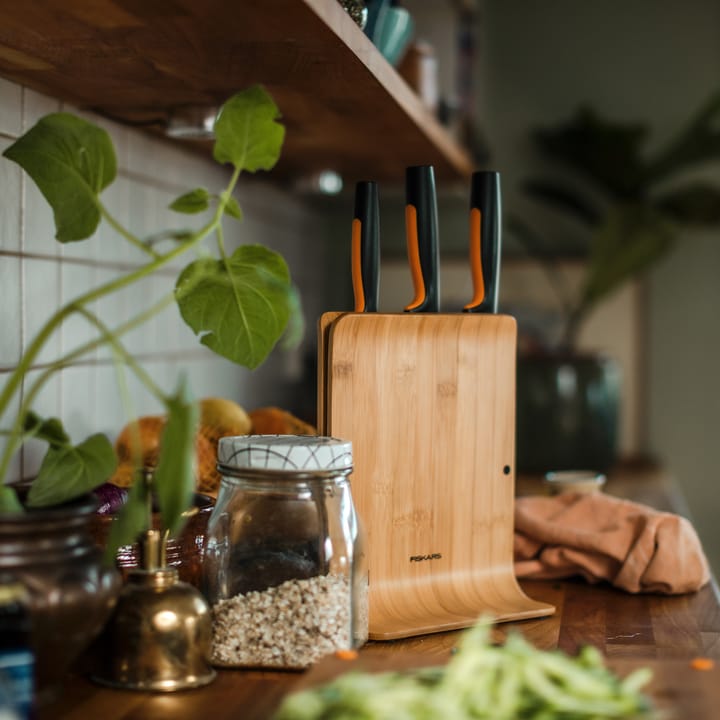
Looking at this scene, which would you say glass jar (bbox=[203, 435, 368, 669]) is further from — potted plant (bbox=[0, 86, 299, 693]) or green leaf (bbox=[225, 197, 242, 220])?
green leaf (bbox=[225, 197, 242, 220])

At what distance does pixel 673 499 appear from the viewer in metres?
1.89

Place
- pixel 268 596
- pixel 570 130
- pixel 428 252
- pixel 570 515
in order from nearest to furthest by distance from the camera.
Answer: pixel 268 596 → pixel 428 252 → pixel 570 515 → pixel 570 130

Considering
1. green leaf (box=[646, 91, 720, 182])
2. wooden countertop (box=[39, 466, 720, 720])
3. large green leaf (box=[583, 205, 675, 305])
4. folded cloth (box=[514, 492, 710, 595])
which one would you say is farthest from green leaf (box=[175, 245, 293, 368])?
green leaf (box=[646, 91, 720, 182])

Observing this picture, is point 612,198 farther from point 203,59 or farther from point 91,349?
point 91,349

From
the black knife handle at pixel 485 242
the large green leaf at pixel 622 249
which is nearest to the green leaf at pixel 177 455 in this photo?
the black knife handle at pixel 485 242

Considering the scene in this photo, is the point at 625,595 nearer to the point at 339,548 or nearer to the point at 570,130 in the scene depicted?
the point at 339,548

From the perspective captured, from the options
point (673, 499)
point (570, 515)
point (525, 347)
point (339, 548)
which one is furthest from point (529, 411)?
point (339, 548)

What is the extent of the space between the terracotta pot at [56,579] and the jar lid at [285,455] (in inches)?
6.0

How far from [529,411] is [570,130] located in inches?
39.5

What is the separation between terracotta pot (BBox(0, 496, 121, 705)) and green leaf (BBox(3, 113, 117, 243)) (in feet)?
0.71

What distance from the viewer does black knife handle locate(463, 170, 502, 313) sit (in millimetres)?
1070

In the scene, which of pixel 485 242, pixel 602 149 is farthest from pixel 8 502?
pixel 602 149

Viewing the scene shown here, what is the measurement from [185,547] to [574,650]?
1.08 feet

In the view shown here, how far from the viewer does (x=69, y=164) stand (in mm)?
780
